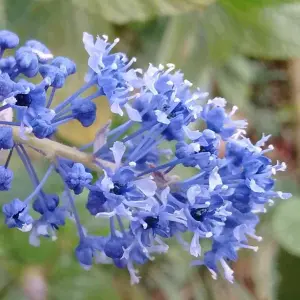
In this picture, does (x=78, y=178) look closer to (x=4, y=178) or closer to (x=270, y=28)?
(x=4, y=178)

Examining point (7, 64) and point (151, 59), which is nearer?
point (7, 64)

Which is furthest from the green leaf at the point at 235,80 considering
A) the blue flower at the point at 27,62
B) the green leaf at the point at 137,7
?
the blue flower at the point at 27,62

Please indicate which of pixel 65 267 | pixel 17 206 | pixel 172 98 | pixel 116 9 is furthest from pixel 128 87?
pixel 65 267

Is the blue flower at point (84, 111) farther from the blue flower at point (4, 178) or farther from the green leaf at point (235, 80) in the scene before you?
the green leaf at point (235, 80)

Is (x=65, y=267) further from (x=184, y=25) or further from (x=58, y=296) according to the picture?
(x=184, y=25)

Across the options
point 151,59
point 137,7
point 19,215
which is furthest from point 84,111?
point 151,59

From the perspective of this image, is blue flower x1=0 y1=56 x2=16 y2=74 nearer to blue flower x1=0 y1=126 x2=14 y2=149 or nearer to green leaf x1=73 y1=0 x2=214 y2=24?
blue flower x1=0 y1=126 x2=14 y2=149

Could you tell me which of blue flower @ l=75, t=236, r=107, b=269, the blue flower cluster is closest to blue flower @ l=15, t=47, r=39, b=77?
the blue flower cluster
